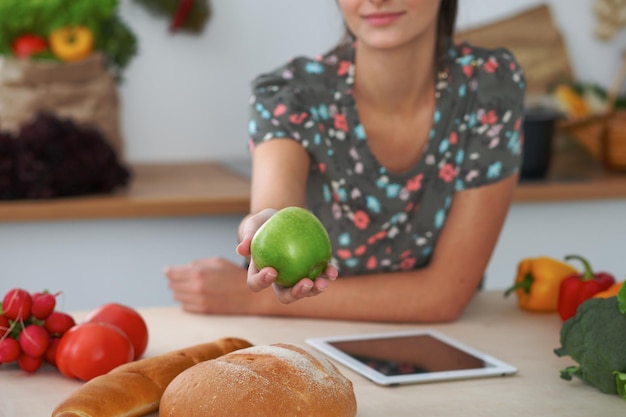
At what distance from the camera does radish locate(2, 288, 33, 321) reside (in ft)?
3.75

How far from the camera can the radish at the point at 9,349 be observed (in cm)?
115

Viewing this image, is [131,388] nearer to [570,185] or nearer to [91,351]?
[91,351]

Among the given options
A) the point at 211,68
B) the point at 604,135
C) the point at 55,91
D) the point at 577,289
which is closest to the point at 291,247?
the point at 577,289

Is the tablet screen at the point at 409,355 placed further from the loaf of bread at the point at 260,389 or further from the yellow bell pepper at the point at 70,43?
the yellow bell pepper at the point at 70,43

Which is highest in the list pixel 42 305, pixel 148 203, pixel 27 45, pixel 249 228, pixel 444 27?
pixel 444 27

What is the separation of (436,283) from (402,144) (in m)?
0.27

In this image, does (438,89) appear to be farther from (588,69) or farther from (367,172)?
(588,69)

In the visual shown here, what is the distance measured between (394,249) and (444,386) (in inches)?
23.6

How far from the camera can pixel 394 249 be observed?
1.72 metres

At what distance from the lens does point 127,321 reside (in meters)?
1.21

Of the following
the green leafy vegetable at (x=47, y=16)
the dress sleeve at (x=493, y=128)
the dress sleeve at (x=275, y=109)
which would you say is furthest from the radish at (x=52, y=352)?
the green leafy vegetable at (x=47, y=16)

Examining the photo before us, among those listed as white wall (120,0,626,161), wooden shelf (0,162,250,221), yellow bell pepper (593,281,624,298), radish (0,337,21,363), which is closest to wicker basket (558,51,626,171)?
white wall (120,0,626,161)

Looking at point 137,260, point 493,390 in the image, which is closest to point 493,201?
point 493,390

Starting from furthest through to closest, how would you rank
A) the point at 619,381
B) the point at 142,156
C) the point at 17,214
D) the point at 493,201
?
the point at 142,156 < the point at 17,214 < the point at 493,201 < the point at 619,381
